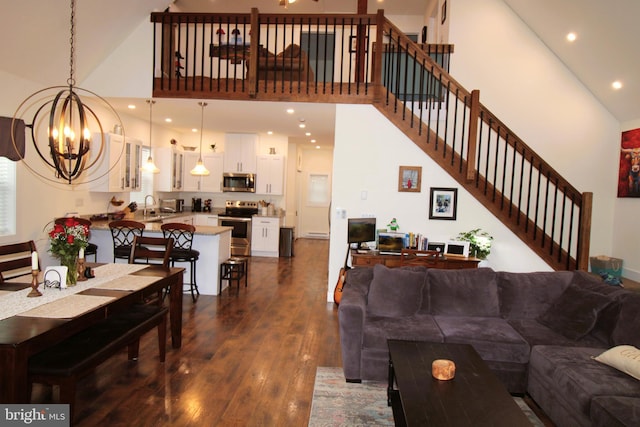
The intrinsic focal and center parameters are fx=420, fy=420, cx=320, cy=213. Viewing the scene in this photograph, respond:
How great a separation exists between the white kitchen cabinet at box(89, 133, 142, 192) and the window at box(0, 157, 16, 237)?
1225 millimetres

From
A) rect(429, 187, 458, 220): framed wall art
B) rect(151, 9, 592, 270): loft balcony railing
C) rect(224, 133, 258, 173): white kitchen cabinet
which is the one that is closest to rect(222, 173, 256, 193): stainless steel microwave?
rect(224, 133, 258, 173): white kitchen cabinet

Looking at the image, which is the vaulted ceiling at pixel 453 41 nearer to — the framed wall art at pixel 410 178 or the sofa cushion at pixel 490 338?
the framed wall art at pixel 410 178

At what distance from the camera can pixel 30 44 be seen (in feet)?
15.6

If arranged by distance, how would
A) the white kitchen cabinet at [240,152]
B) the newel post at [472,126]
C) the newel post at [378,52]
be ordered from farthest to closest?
the white kitchen cabinet at [240,152] < the newel post at [378,52] < the newel post at [472,126]

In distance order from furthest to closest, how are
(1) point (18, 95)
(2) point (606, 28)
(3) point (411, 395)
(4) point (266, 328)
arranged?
(2) point (606, 28) < (1) point (18, 95) < (4) point (266, 328) < (3) point (411, 395)

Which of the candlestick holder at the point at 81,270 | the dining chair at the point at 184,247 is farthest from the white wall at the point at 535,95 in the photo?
the candlestick holder at the point at 81,270

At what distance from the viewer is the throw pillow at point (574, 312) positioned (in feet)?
11.0

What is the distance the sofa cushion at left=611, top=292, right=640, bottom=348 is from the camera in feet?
9.96

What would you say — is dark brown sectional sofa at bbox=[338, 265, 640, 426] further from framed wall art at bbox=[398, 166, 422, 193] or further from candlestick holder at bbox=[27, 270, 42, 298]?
candlestick holder at bbox=[27, 270, 42, 298]

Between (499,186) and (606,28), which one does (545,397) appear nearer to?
(499,186)

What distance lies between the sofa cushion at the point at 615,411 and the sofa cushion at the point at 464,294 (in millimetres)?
1514

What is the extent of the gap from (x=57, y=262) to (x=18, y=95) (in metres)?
2.20

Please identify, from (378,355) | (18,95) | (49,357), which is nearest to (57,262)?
(18,95)
